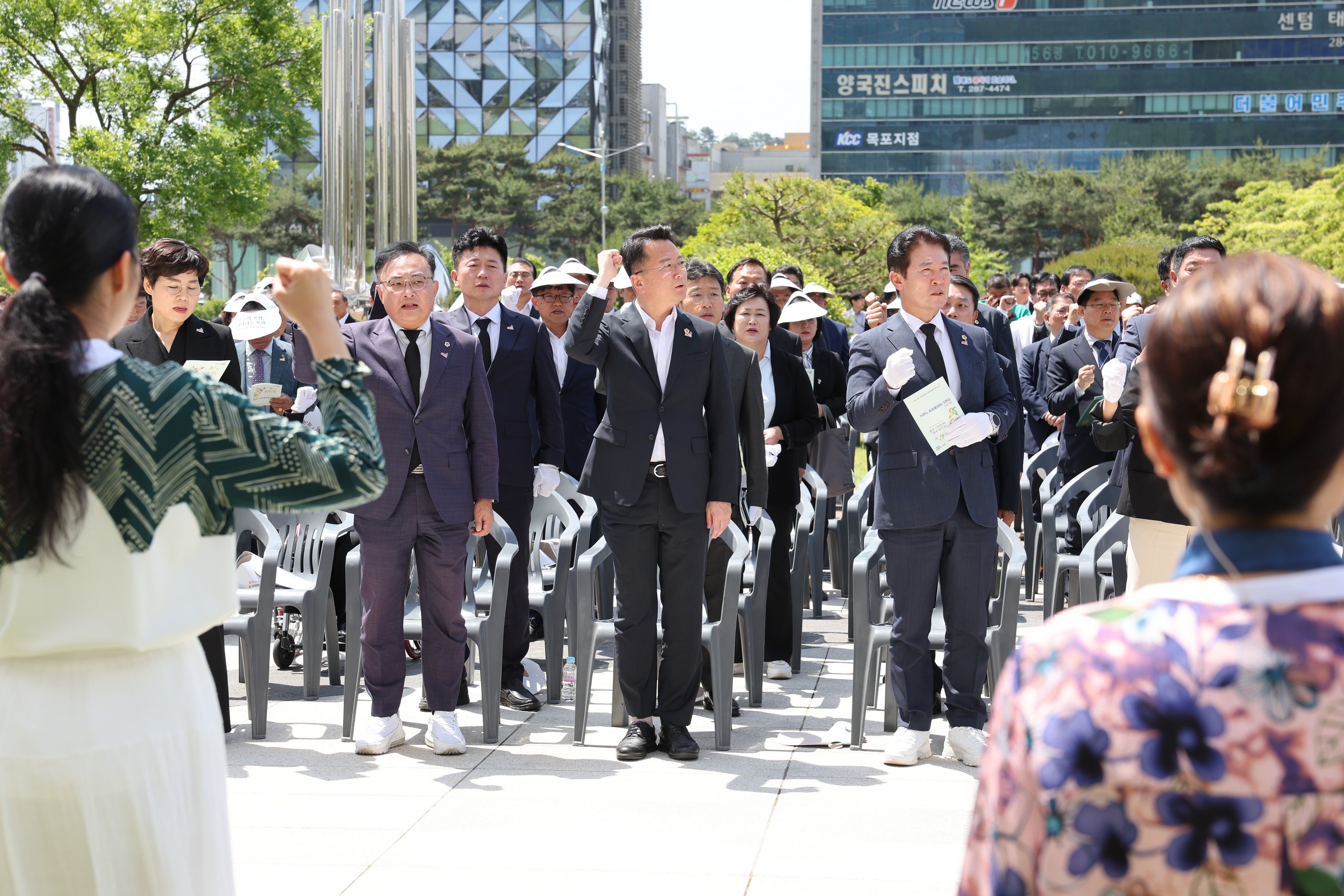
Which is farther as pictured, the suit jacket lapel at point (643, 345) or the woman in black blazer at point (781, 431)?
the woman in black blazer at point (781, 431)

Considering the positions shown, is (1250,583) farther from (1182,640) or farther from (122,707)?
(122,707)

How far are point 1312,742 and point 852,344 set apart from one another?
4.31 meters

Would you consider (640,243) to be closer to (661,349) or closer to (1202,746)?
(661,349)

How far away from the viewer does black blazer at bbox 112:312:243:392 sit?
5793mm

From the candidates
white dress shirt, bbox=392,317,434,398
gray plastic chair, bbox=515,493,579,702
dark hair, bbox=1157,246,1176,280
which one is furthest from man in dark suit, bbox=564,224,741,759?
dark hair, bbox=1157,246,1176,280

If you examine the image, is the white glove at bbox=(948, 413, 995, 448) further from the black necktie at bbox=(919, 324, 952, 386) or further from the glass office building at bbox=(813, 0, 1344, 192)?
the glass office building at bbox=(813, 0, 1344, 192)

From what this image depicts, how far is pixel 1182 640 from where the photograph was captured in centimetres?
146

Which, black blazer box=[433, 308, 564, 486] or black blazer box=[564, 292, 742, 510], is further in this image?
black blazer box=[433, 308, 564, 486]

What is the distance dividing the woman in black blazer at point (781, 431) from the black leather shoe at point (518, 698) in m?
1.28

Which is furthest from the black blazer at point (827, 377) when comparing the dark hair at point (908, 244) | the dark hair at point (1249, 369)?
the dark hair at point (1249, 369)

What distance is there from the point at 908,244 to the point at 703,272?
1.79m

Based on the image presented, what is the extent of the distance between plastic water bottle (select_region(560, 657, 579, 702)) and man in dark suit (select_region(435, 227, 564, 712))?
15 cm

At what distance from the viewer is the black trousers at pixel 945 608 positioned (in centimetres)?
539

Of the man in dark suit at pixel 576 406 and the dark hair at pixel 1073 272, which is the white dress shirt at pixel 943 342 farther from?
the dark hair at pixel 1073 272
